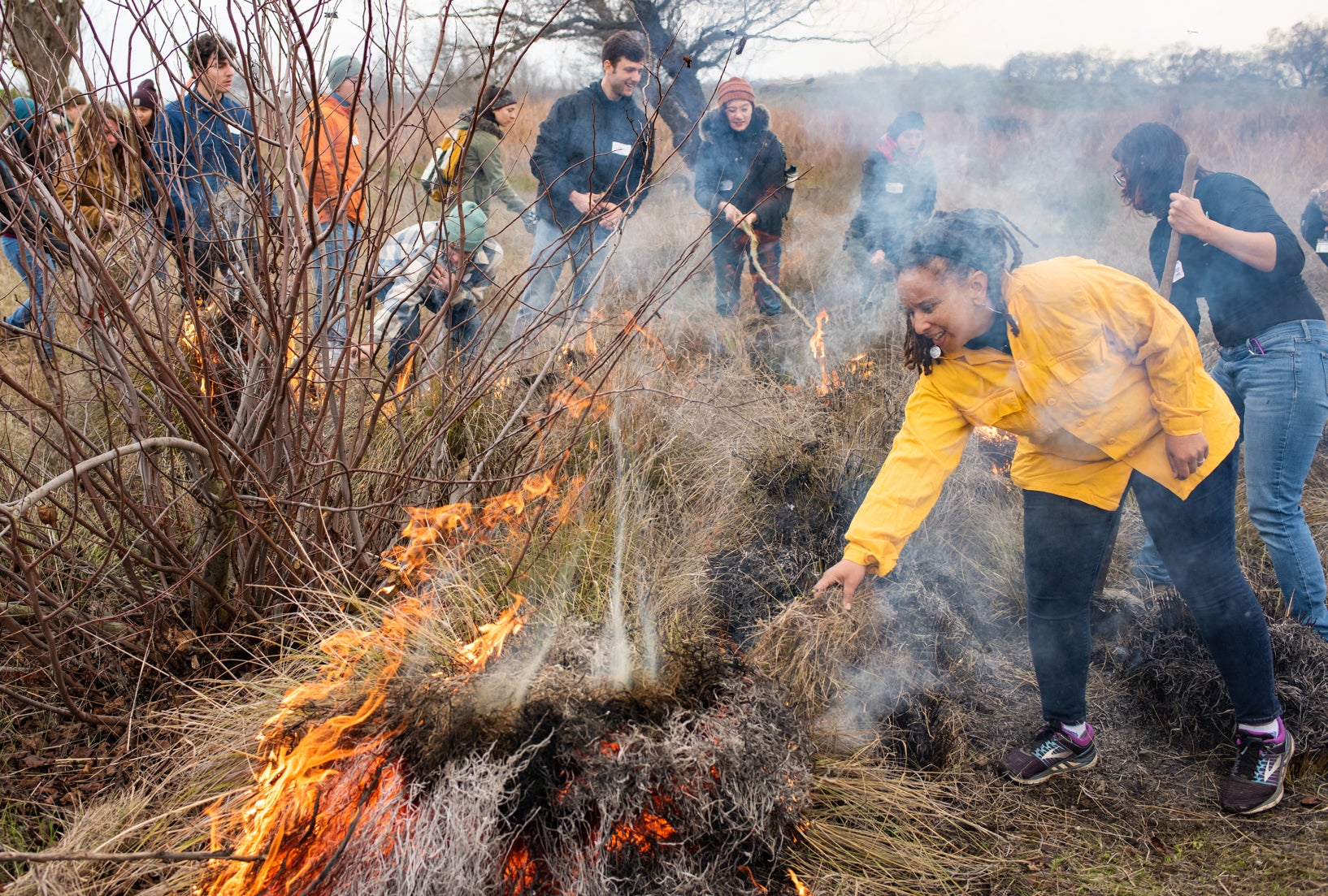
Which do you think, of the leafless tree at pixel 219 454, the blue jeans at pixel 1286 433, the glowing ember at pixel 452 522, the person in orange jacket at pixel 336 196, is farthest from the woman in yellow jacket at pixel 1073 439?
the person in orange jacket at pixel 336 196

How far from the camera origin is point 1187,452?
2477mm

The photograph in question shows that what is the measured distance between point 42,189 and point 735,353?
4.34 metres

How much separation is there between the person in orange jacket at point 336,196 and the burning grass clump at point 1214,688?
3462 mm

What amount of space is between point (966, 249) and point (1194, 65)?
7.35m

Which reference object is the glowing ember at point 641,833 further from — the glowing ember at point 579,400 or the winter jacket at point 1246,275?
the winter jacket at point 1246,275

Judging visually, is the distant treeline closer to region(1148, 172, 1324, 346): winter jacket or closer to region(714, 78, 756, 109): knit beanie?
region(714, 78, 756, 109): knit beanie

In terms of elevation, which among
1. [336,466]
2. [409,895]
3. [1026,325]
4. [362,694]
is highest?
[1026,325]

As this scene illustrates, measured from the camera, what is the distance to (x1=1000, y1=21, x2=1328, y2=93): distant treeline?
7.51m

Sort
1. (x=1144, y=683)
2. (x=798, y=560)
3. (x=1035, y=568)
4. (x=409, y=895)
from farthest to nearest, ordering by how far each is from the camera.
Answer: (x=798, y=560), (x=1144, y=683), (x=1035, y=568), (x=409, y=895)

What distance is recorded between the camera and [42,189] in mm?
2164

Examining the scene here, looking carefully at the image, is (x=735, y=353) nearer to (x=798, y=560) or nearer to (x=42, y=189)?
(x=798, y=560)

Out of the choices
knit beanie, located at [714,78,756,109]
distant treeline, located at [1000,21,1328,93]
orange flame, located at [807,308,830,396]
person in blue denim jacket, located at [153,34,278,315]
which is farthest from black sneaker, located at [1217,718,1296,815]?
distant treeline, located at [1000,21,1328,93]

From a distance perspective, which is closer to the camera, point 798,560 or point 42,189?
point 42,189

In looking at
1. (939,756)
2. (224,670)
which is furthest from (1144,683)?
(224,670)
